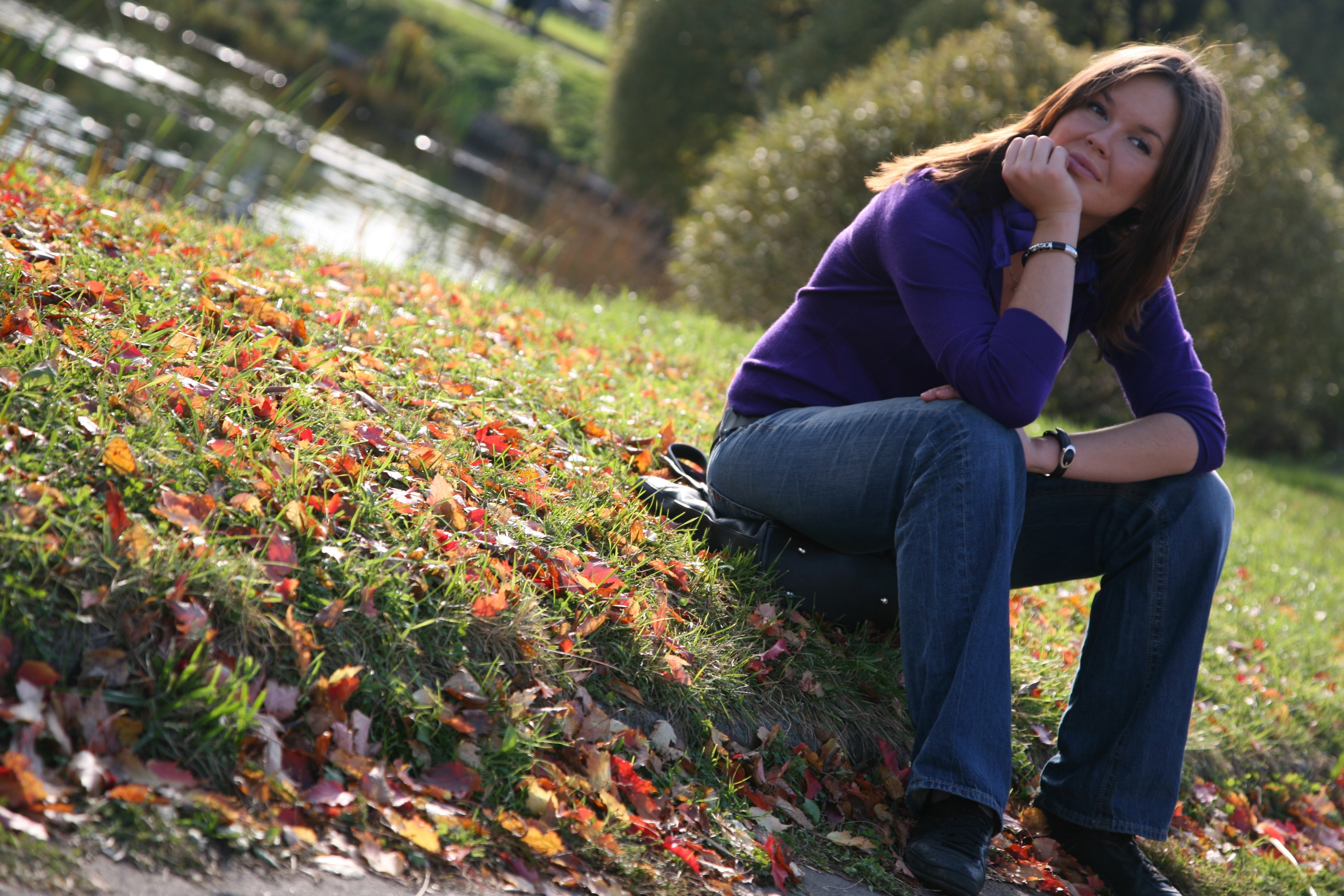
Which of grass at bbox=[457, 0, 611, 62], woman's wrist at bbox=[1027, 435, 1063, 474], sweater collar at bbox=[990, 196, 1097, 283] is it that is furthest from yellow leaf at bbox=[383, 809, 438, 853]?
grass at bbox=[457, 0, 611, 62]

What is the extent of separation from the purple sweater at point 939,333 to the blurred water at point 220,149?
2901 mm

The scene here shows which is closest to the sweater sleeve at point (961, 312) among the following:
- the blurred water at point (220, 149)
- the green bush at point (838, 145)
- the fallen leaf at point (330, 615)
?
the fallen leaf at point (330, 615)

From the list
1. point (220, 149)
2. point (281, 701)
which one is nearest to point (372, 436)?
point (281, 701)

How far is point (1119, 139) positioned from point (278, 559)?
2.19 m

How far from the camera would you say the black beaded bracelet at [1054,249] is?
239cm

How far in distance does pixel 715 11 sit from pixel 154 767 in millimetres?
16354

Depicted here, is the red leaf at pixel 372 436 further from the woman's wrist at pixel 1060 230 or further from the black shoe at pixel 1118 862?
the black shoe at pixel 1118 862

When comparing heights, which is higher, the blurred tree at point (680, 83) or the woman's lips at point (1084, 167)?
the blurred tree at point (680, 83)

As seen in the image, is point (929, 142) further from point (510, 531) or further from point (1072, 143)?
point (510, 531)

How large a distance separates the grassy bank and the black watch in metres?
0.72

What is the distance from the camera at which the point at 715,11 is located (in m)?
16.1

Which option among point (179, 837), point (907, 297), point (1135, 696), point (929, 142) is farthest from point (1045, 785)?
point (929, 142)

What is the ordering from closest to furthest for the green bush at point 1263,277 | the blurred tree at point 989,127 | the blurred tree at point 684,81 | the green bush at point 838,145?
the green bush at point 838,145, the blurred tree at point 989,127, the green bush at point 1263,277, the blurred tree at point 684,81

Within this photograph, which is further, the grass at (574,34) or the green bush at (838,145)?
the grass at (574,34)
